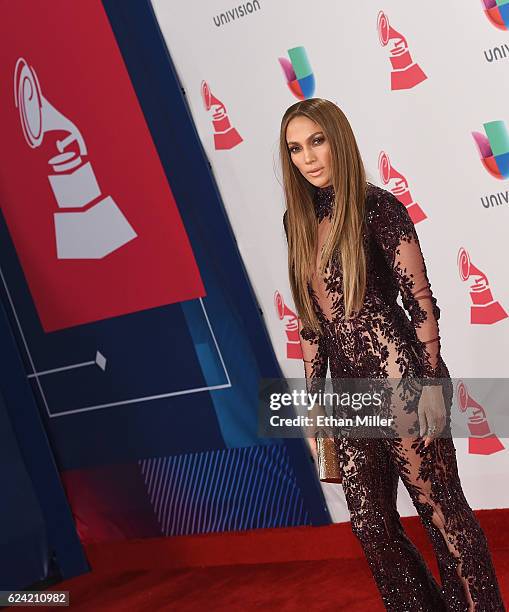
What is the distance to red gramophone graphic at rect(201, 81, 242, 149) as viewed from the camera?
340 cm

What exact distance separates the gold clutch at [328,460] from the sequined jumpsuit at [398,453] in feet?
0.10

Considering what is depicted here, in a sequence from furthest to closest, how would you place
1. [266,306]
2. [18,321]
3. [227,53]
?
[18,321]
[266,306]
[227,53]

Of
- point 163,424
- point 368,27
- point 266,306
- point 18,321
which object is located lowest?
point 163,424

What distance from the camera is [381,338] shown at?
2.23 m

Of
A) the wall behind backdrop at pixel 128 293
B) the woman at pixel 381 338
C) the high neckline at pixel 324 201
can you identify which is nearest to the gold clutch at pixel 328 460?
the woman at pixel 381 338

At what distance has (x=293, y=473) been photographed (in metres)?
3.70

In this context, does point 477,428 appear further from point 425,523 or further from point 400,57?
point 400,57

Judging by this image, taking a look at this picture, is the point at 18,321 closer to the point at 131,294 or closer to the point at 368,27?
the point at 131,294

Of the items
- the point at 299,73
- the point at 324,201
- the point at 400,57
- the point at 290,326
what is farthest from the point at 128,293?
the point at 324,201

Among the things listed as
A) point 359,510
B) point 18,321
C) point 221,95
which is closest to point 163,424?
point 18,321

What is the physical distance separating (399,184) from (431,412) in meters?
1.18

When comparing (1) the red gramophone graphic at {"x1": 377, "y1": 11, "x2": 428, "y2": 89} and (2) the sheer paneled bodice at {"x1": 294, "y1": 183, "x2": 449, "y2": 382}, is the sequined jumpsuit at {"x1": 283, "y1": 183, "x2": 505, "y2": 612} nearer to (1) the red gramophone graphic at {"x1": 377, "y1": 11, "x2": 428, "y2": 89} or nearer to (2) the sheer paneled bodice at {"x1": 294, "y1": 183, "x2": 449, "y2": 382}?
(2) the sheer paneled bodice at {"x1": 294, "y1": 183, "x2": 449, "y2": 382}

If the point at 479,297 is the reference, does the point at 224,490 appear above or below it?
below

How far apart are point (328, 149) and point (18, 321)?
92.8 inches
